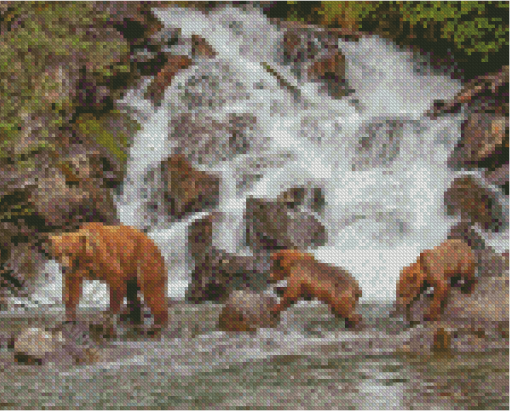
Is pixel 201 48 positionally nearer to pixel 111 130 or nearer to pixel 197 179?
pixel 111 130

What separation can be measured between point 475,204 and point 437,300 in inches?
271

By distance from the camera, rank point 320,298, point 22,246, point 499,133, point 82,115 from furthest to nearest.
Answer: point 82,115 < point 499,133 < point 22,246 < point 320,298

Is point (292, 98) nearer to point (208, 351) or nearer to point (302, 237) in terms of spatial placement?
point (302, 237)

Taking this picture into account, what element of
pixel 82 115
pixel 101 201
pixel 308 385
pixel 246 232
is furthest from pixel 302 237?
pixel 308 385

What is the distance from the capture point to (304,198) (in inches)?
667

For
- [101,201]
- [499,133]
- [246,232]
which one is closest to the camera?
[246,232]

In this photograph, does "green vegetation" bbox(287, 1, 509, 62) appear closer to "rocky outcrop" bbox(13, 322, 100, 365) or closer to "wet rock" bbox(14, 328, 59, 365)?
"rocky outcrop" bbox(13, 322, 100, 365)

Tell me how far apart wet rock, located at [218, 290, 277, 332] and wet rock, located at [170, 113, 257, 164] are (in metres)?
8.70

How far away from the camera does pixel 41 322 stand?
1085 centimetres

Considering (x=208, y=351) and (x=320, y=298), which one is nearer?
(x=208, y=351)

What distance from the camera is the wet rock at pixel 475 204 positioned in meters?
16.6

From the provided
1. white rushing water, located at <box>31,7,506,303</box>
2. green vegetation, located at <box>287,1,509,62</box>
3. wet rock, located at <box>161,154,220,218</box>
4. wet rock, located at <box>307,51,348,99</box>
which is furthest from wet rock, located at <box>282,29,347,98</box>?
wet rock, located at <box>161,154,220,218</box>

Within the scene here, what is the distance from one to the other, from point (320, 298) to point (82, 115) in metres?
10.3

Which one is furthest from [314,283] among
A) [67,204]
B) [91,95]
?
[91,95]
